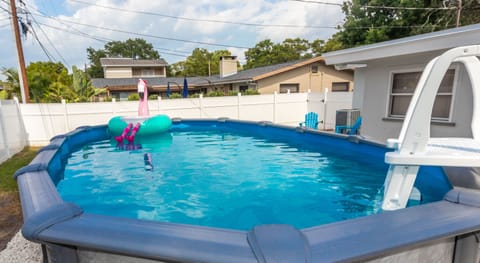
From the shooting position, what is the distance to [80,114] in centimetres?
1091

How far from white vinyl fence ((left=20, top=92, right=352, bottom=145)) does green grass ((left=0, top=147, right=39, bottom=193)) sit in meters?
1.33

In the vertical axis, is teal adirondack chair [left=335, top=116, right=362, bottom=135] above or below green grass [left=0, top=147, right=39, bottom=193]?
above

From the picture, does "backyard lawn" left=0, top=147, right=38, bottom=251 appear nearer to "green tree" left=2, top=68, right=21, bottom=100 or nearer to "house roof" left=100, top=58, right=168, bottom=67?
"green tree" left=2, top=68, right=21, bottom=100

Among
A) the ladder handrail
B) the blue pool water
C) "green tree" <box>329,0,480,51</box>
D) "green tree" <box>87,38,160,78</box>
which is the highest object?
"green tree" <box>87,38,160,78</box>

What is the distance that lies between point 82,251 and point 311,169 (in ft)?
16.0

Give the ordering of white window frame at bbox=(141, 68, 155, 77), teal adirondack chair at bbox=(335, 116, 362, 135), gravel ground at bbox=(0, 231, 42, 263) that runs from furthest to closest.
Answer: white window frame at bbox=(141, 68, 155, 77) < teal adirondack chair at bbox=(335, 116, 362, 135) < gravel ground at bbox=(0, 231, 42, 263)

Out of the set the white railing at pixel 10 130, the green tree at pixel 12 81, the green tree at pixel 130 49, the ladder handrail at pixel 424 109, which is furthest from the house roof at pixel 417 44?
the green tree at pixel 130 49

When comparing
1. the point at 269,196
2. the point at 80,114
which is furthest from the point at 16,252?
the point at 80,114

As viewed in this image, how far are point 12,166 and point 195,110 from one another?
24.7 feet

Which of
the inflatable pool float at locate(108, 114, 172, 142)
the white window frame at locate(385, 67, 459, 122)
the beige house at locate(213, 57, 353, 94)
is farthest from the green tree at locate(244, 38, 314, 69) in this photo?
the white window frame at locate(385, 67, 459, 122)

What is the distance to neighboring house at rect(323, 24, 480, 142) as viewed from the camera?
5.39m

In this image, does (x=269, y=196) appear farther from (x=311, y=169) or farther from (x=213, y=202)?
(x=311, y=169)

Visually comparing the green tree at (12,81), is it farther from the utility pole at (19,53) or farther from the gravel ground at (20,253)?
the gravel ground at (20,253)

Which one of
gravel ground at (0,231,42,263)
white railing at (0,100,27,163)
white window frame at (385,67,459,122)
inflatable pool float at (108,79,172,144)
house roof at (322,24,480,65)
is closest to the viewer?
gravel ground at (0,231,42,263)
